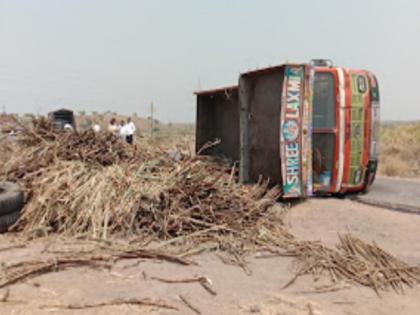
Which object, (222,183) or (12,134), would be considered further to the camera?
(12,134)

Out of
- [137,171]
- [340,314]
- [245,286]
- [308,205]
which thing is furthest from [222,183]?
[340,314]

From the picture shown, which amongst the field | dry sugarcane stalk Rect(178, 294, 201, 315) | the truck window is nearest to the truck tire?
the field

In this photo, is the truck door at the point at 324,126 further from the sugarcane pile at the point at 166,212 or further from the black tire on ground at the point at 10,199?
the black tire on ground at the point at 10,199

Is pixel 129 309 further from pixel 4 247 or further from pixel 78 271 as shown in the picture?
pixel 4 247

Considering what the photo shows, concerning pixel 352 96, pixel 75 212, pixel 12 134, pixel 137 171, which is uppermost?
pixel 352 96

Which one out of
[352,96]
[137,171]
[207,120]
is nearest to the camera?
[137,171]

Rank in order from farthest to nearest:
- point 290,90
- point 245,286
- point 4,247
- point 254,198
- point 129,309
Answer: point 290,90 → point 254,198 → point 4,247 → point 245,286 → point 129,309

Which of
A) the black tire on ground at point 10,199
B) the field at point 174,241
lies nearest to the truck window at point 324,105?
the field at point 174,241

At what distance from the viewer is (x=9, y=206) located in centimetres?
583

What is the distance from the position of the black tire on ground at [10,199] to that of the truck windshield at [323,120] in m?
5.13

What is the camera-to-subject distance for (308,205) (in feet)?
26.0

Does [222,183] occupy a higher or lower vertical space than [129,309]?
higher

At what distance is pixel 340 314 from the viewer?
12.3 ft

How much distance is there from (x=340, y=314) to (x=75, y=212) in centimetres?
355
